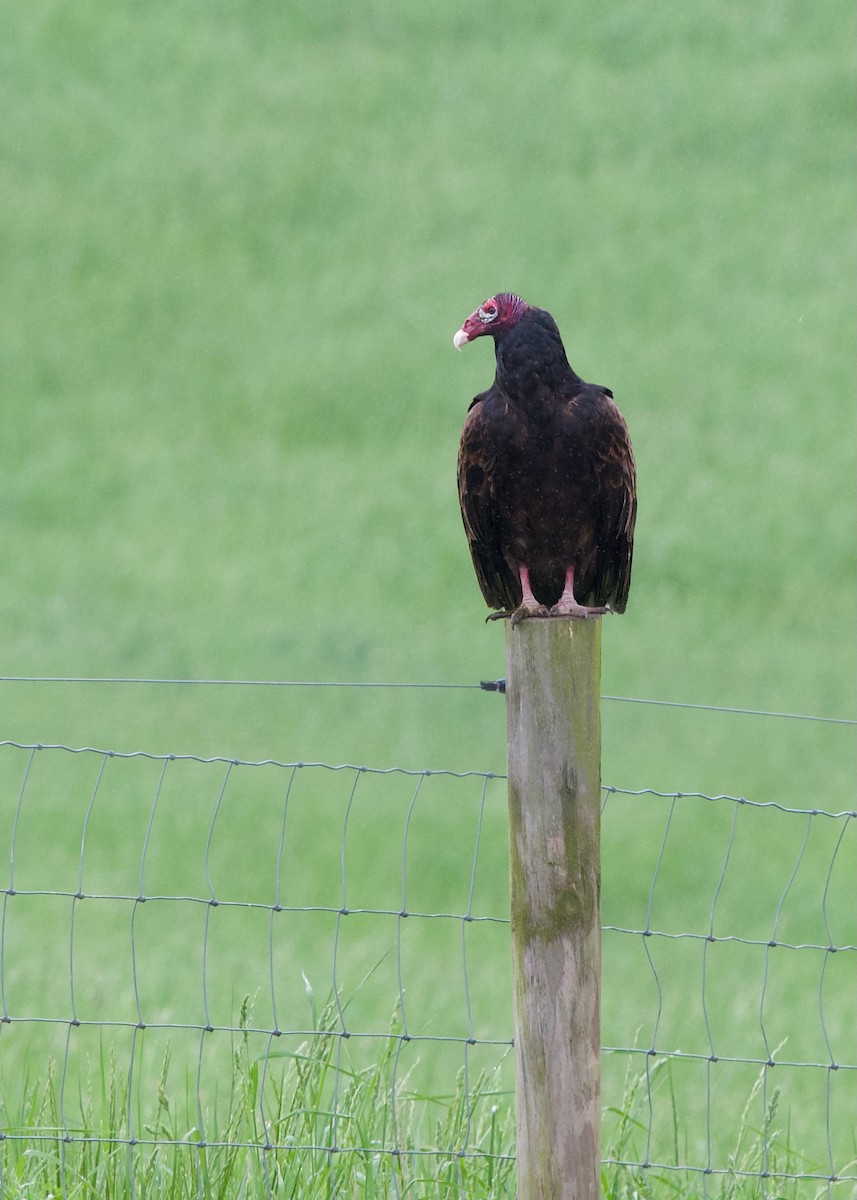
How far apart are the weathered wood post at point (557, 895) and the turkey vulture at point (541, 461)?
0.85 metres

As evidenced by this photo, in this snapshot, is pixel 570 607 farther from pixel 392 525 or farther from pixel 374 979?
pixel 392 525

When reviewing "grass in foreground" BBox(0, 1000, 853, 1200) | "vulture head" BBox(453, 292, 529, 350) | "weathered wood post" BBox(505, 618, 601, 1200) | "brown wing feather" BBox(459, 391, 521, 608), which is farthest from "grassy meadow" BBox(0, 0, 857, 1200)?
"vulture head" BBox(453, 292, 529, 350)

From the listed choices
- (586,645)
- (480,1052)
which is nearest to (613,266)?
(480,1052)

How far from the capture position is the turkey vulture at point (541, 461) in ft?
11.7

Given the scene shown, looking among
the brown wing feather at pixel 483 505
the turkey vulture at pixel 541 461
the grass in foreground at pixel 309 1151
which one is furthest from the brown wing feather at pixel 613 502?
the grass in foreground at pixel 309 1151

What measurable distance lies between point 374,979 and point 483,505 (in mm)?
3145

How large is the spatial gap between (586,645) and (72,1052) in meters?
3.58

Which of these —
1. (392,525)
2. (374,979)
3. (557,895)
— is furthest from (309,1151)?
(392,525)

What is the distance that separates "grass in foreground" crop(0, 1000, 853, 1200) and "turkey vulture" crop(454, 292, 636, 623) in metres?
1.00

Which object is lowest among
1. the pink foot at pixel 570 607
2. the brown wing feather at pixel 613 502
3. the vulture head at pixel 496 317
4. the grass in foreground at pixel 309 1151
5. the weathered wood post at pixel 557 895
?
the grass in foreground at pixel 309 1151

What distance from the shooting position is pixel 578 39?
18109mm

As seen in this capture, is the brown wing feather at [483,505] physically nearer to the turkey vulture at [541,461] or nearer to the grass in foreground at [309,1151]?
the turkey vulture at [541,461]

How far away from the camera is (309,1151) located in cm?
294

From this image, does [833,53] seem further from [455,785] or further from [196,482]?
[455,785]
